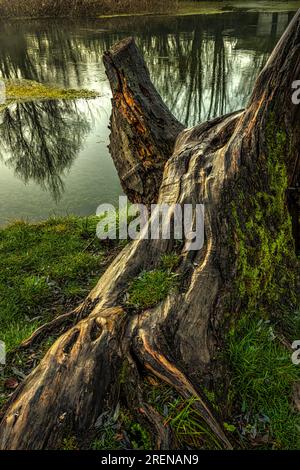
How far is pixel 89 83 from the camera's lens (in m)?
15.4

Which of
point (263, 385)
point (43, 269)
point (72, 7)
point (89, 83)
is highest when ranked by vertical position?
point (72, 7)

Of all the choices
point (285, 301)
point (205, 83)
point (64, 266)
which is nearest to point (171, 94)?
point (205, 83)

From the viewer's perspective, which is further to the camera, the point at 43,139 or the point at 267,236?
the point at 43,139

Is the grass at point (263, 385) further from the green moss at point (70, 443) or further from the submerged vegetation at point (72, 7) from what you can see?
the submerged vegetation at point (72, 7)

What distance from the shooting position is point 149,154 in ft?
16.1

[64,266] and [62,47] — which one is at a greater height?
[62,47]

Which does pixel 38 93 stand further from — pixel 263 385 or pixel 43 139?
pixel 263 385

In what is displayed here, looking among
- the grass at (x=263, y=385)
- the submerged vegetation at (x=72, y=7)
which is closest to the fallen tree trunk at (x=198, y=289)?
the grass at (x=263, y=385)

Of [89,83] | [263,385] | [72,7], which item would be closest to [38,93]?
[89,83]

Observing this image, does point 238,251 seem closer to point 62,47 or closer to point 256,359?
point 256,359

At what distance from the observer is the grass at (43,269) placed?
414cm

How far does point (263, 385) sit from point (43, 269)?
3371 mm

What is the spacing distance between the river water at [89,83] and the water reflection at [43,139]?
3 centimetres

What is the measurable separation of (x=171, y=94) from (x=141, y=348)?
13.2 meters
